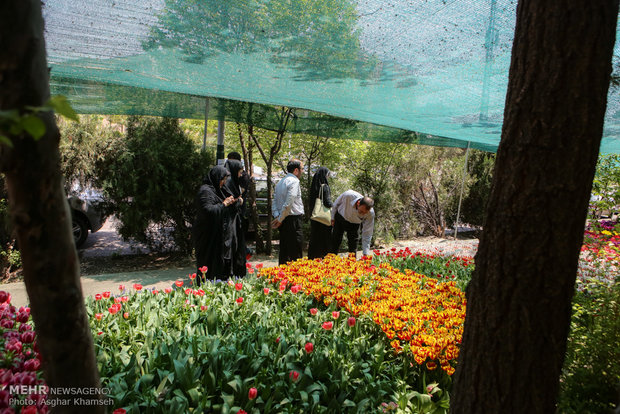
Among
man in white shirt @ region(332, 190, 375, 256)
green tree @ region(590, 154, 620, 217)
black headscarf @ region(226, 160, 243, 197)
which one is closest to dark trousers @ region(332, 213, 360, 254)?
man in white shirt @ region(332, 190, 375, 256)

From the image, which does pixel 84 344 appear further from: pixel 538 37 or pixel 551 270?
pixel 538 37

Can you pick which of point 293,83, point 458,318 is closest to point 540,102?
point 458,318

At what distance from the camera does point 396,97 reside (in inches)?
185

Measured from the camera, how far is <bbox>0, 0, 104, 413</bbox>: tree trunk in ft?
2.40

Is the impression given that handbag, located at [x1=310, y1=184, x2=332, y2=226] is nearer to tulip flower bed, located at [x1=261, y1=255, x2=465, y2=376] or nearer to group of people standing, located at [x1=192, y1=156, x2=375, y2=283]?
group of people standing, located at [x1=192, y1=156, x2=375, y2=283]

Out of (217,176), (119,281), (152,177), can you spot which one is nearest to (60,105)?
(217,176)

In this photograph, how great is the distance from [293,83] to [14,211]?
380 centimetres

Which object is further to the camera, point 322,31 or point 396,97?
point 396,97

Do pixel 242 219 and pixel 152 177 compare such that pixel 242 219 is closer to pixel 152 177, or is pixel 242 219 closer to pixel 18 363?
pixel 152 177

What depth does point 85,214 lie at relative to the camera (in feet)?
25.2

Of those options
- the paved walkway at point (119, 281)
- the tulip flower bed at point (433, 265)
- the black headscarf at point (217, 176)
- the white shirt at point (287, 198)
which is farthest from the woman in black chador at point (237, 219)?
the tulip flower bed at point (433, 265)

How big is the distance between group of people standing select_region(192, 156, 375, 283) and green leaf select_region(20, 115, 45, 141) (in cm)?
413

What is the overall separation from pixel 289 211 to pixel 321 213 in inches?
22.1

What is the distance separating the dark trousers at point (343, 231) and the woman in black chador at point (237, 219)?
1.46m
